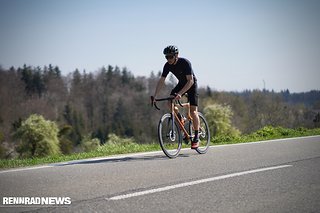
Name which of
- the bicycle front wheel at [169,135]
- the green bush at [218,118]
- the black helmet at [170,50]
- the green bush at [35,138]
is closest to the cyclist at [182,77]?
the black helmet at [170,50]

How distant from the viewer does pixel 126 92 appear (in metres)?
157

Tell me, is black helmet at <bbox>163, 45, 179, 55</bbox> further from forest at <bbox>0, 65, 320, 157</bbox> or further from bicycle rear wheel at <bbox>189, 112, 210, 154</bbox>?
forest at <bbox>0, 65, 320, 157</bbox>

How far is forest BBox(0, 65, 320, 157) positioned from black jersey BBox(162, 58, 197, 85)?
8377 centimetres

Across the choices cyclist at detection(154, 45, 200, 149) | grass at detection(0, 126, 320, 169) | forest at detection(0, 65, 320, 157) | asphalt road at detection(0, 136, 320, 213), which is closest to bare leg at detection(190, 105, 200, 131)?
cyclist at detection(154, 45, 200, 149)

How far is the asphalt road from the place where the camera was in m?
3.84

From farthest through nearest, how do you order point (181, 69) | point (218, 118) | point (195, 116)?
point (218, 118) → point (195, 116) → point (181, 69)

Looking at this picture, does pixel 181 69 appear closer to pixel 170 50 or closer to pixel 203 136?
pixel 170 50

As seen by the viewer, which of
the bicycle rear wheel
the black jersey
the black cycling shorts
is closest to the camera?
the black jersey

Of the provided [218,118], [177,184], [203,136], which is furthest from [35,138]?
[177,184]

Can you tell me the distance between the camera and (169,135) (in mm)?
7863

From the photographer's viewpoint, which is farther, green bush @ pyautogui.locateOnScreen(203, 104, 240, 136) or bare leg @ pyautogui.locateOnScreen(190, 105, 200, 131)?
green bush @ pyautogui.locateOnScreen(203, 104, 240, 136)

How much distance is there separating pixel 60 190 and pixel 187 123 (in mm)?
4242

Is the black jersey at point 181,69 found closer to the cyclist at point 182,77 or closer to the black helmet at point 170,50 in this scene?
the cyclist at point 182,77

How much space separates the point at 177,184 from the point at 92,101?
5727 inches
